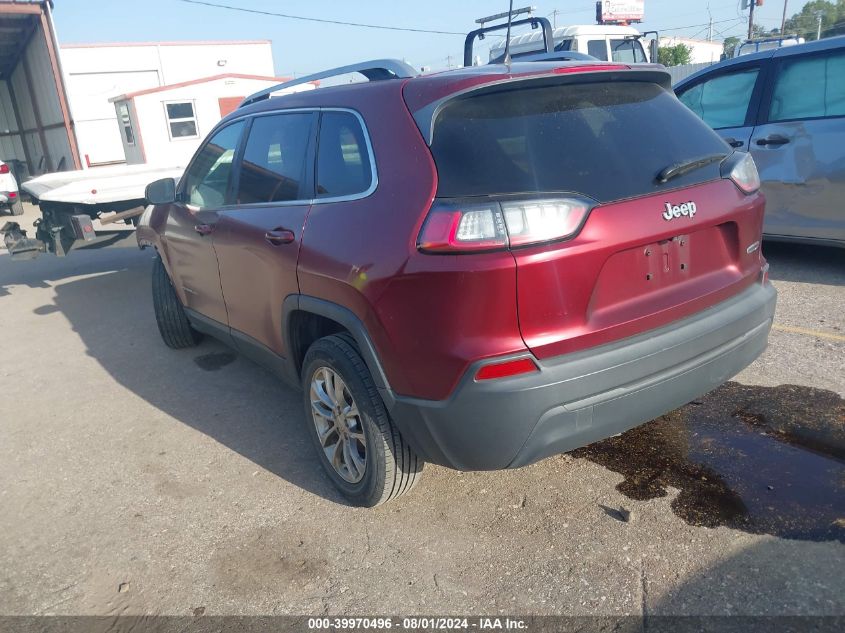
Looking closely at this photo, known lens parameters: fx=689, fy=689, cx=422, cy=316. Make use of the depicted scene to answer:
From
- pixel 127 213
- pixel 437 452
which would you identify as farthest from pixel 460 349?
pixel 127 213

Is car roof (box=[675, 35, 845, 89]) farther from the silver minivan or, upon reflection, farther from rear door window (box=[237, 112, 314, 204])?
rear door window (box=[237, 112, 314, 204])

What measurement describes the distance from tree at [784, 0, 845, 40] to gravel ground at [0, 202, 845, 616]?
80682 millimetres

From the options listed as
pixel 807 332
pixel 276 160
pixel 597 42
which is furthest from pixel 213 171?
pixel 597 42

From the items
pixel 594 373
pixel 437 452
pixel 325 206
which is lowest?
pixel 437 452

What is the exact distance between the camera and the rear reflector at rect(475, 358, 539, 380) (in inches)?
92.0

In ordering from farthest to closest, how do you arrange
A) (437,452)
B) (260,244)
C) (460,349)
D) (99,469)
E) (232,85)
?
(232,85)
(99,469)
(260,244)
(437,452)
(460,349)

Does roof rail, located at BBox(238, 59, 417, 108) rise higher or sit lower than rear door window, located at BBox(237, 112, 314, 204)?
higher

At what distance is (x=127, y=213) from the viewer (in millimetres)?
7344

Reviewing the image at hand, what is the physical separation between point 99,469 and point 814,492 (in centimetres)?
352

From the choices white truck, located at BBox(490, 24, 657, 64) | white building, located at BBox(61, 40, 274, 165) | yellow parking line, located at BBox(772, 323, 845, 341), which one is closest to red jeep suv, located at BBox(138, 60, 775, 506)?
yellow parking line, located at BBox(772, 323, 845, 341)

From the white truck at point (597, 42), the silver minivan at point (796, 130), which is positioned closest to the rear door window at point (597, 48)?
the white truck at point (597, 42)

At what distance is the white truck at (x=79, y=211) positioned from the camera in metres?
7.02

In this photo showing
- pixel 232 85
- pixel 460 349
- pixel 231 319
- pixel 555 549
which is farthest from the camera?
pixel 232 85

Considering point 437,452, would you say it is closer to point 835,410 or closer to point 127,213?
point 835,410
